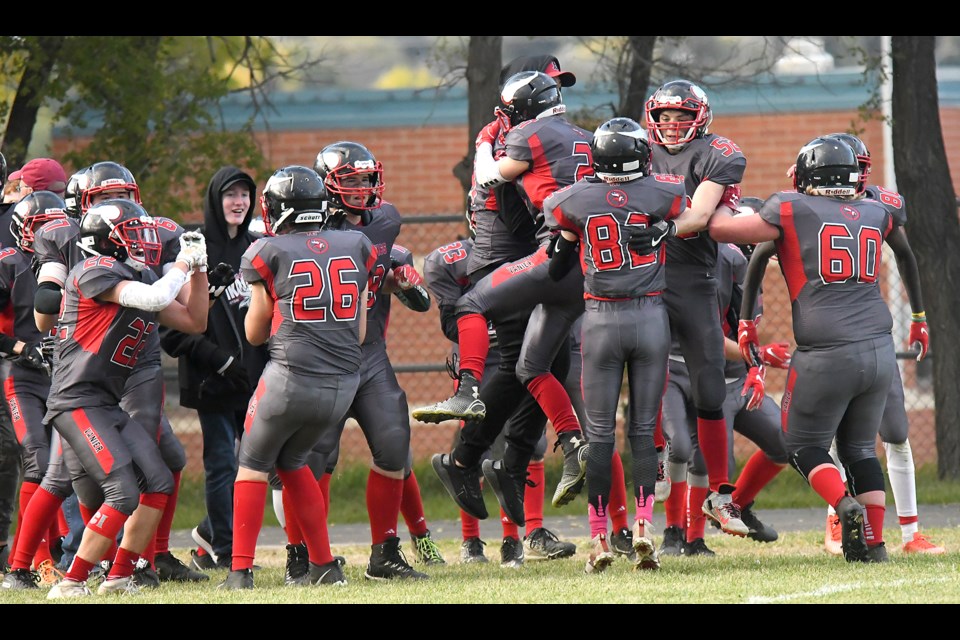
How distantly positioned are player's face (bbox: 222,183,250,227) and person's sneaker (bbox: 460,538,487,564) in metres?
2.44

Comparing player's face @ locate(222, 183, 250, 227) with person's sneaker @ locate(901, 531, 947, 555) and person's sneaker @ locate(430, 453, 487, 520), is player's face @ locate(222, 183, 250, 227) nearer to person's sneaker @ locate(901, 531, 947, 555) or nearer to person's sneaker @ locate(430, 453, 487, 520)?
person's sneaker @ locate(430, 453, 487, 520)

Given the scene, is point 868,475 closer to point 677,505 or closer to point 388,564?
point 677,505

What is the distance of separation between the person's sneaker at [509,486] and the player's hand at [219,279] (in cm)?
187

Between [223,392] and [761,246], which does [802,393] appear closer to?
[761,246]

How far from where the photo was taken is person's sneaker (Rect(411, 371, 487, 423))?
309 inches

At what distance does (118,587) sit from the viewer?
7.43 meters

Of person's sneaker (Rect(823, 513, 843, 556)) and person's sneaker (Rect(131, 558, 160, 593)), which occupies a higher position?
person's sneaker (Rect(823, 513, 843, 556))

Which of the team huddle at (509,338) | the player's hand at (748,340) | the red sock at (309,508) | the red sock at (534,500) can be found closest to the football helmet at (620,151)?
the team huddle at (509,338)

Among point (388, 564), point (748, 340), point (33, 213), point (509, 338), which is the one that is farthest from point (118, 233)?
point (748, 340)

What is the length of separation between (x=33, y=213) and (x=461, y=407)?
2.73 metres

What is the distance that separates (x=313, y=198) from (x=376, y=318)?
1.06 metres

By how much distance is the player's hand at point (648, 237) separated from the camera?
7.48 m

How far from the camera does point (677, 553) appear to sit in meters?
8.82

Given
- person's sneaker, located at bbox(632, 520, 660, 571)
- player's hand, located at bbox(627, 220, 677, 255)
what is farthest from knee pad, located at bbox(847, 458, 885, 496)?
player's hand, located at bbox(627, 220, 677, 255)
